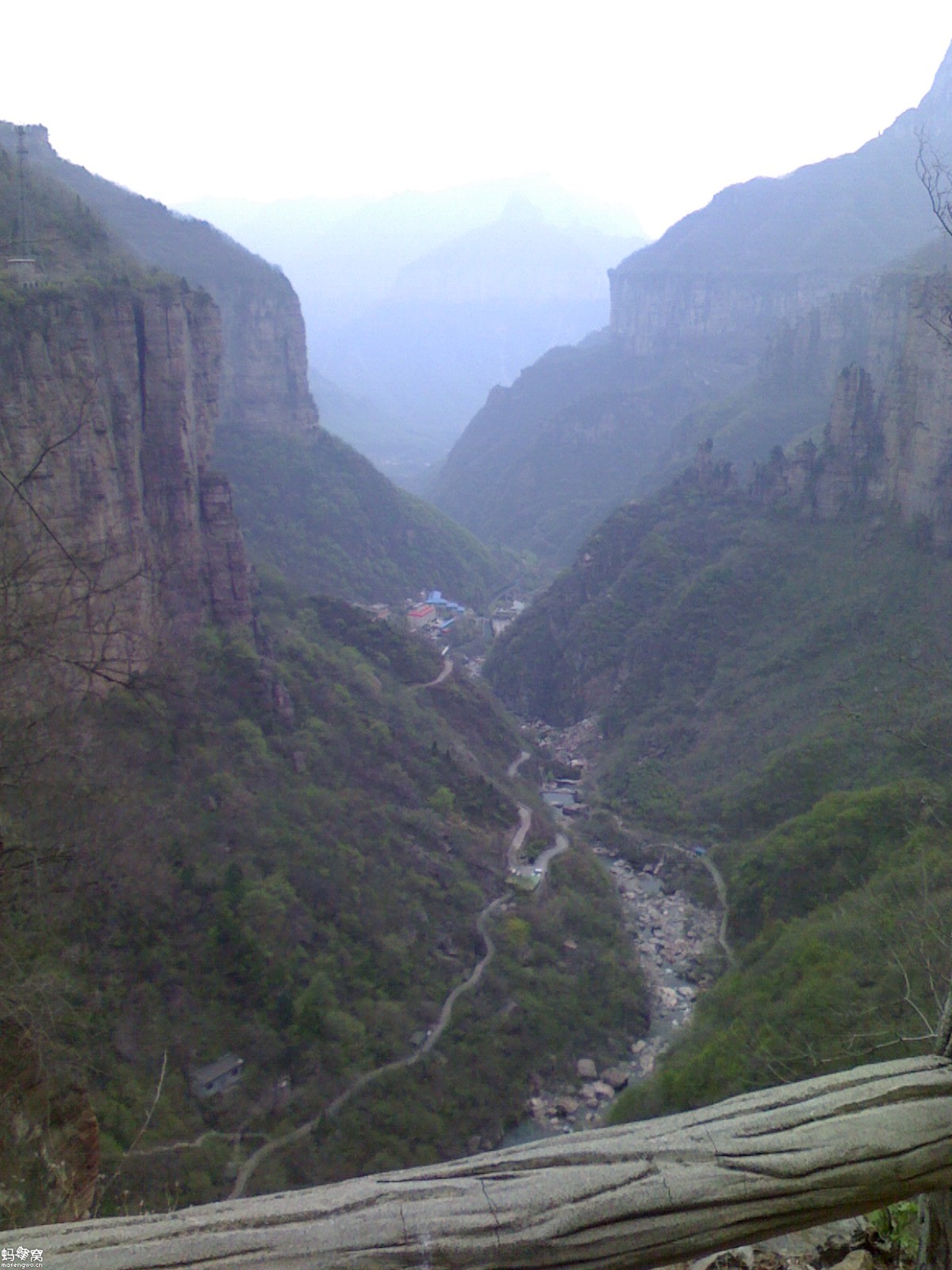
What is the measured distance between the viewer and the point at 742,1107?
7.54 feet

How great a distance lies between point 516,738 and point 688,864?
1013cm


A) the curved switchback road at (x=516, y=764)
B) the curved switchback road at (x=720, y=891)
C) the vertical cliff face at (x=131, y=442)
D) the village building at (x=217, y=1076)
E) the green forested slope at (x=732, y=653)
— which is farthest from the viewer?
the curved switchback road at (x=516, y=764)

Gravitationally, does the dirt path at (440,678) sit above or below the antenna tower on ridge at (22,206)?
below

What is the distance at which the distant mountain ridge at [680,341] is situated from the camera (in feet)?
276

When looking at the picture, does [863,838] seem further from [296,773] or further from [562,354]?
[562,354]

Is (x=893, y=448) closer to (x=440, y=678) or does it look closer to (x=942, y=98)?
(x=440, y=678)

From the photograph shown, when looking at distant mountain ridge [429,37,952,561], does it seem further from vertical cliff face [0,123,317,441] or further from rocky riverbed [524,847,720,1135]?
rocky riverbed [524,847,720,1135]

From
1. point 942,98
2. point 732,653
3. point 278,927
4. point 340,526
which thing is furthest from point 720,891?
point 942,98

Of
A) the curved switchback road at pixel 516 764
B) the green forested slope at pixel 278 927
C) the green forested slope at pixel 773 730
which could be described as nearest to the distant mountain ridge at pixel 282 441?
the green forested slope at pixel 773 730

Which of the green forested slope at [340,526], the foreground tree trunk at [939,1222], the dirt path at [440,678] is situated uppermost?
the foreground tree trunk at [939,1222]

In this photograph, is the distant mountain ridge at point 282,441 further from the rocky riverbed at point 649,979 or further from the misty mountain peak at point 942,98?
the misty mountain peak at point 942,98

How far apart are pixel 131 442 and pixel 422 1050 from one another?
48.9 feet

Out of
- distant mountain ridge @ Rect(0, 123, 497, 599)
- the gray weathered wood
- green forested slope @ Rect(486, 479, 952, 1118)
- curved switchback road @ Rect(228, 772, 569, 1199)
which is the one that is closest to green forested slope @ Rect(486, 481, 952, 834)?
green forested slope @ Rect(486, 479, 952, 1118)

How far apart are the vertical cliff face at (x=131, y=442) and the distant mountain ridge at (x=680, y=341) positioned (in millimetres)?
51817
